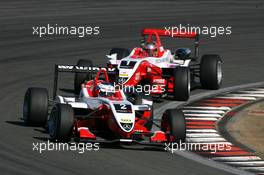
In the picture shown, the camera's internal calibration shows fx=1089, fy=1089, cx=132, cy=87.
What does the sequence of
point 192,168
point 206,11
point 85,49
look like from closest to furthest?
point 192,168, point 85,49, point 206,11

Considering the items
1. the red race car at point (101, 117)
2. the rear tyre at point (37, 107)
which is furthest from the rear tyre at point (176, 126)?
the rear tyre at point (37, 107)

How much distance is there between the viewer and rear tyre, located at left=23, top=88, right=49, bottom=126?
79.8 feet

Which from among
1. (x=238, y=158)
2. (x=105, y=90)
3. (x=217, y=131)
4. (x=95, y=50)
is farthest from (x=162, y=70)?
(x=95, y=50)

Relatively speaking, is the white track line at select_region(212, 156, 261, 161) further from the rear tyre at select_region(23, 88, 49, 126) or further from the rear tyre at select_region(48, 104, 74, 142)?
the rear tyre at select_region(23, 88, 49, 126)

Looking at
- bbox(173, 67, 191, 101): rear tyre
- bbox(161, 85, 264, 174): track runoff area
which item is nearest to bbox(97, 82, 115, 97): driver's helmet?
bbox(161, 85, 264, 174): track runoff area

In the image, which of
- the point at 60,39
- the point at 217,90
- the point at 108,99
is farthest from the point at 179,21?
the point at 108,99

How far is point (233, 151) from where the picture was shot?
23375 mm

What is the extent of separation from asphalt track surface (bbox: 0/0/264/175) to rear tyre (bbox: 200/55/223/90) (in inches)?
15.9

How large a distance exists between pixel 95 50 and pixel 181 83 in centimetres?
1062

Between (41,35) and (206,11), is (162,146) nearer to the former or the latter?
(41,35)

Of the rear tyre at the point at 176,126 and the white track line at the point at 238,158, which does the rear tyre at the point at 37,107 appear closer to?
the rear tyre at the point at 176,126

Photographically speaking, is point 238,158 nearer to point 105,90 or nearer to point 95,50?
point 105,90

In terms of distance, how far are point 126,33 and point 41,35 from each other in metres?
3.40

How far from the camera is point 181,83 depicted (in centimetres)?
2881
